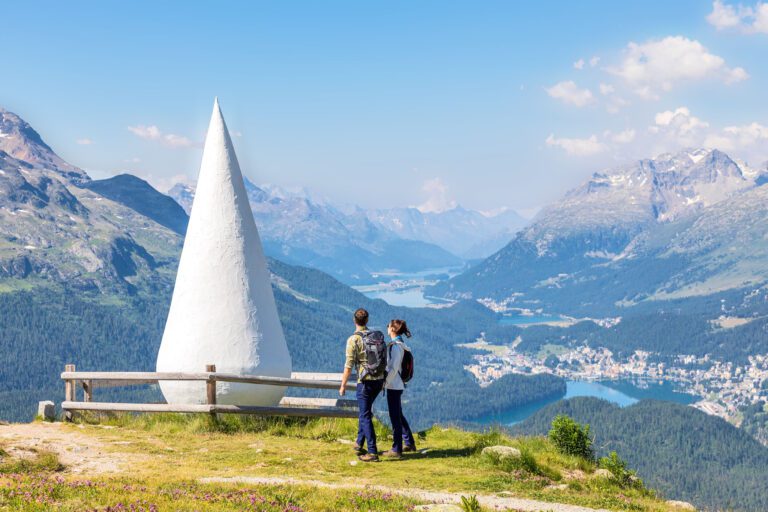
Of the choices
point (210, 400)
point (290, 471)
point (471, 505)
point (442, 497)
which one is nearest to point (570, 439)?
point (442, 497)

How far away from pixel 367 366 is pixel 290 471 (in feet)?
9.47

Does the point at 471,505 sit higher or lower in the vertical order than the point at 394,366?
lower

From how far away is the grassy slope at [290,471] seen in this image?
11.8 m

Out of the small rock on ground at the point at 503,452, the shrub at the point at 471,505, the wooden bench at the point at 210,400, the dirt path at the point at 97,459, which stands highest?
the wooden bench at the point at 210,400

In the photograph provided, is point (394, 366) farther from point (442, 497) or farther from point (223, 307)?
point (223, 307)

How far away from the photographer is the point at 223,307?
2092 cm

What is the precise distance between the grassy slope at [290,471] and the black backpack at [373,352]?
2.17 m

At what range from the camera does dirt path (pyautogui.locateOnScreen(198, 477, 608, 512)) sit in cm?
1247

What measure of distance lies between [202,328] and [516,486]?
10.8 metres

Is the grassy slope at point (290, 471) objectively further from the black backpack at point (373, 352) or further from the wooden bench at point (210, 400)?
the black backpack at point (373, 352)

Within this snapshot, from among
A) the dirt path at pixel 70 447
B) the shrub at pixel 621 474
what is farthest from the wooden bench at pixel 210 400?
the shrub at pixel 621 474

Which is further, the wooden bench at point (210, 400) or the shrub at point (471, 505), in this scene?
the wooden bench at point (210, 400)

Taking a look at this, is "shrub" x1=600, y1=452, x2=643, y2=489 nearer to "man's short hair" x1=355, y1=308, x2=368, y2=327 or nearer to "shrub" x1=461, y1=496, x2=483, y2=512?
"shrub" x1=461, y1=496, x2=483, y2=512

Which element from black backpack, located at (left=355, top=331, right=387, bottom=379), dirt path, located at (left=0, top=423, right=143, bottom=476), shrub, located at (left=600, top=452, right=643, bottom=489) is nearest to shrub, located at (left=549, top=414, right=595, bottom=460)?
shrub, located at (left=600, top=452, right=643, bottom=489)
